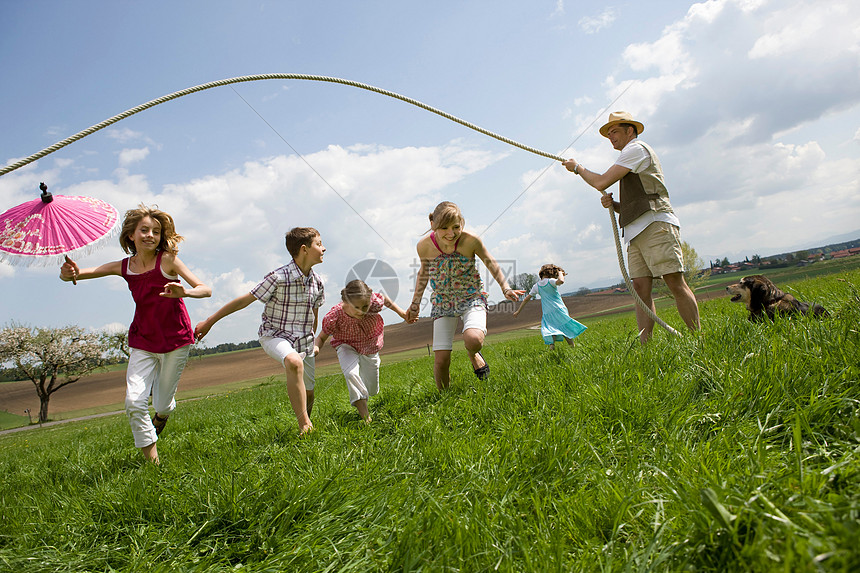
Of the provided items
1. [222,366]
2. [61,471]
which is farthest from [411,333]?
[61,471]

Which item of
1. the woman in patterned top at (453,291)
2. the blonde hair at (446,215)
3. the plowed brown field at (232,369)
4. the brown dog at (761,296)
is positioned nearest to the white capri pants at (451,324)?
the woman in patterned top at (453,291)

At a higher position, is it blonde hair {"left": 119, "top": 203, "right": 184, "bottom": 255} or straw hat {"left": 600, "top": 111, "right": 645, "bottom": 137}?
straw hat {"left": 600, "top": 111, "right": 645, "bottom": 137}

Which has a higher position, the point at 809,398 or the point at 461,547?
the point at 809,398

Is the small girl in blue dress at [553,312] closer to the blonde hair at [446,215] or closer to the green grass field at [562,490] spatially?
the blonde hair at [446,215]

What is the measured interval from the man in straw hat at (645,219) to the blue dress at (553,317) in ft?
11.0

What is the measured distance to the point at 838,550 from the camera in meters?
0.90

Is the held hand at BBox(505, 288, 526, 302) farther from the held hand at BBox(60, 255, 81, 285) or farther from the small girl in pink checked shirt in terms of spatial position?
the held hand at BBox(60, 255, 81, 285)

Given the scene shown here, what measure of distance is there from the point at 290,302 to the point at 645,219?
376cm

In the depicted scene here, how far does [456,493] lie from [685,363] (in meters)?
1.87

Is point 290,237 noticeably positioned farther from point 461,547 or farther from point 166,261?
point 461,547

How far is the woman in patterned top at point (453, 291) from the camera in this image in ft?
16.0

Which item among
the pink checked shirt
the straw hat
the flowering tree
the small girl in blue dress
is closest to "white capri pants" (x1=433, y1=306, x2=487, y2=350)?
the pink checked shirt

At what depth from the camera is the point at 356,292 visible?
5023 mm

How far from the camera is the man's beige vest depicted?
15.2 ft
